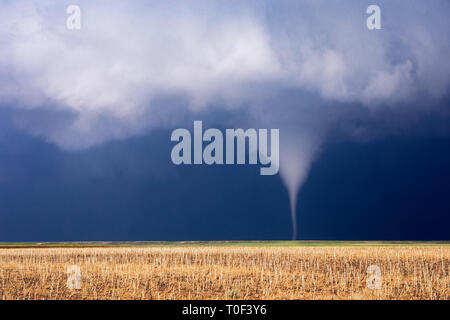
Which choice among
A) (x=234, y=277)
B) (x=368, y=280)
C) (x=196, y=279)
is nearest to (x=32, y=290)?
→ (x=196, y=279)

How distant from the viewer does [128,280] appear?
25.2m
